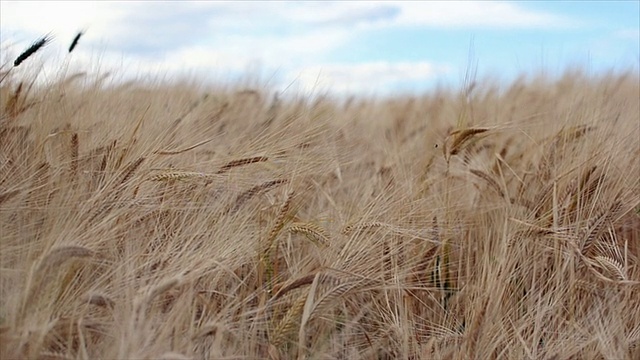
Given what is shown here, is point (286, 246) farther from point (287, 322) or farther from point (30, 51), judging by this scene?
point (30, 51)

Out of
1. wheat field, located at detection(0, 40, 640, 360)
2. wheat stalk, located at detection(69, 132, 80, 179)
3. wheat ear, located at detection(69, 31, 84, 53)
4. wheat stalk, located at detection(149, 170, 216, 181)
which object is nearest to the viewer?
wheat field, located at detection(0, 40, 640, 360)

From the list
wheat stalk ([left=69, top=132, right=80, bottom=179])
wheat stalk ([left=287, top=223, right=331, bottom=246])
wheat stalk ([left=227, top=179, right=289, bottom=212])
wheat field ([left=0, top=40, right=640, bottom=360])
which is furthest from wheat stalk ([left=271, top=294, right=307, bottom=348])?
wheat stalk ([left=69, top=132, right=80, bottom=179])

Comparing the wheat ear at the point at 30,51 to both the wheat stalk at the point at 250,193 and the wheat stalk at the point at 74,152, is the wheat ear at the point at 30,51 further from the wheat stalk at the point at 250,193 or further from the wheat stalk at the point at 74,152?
the wheat stalk at the point at 250,193

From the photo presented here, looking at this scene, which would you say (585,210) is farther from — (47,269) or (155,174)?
(47,269)

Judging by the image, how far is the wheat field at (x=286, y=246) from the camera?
5.70 ft

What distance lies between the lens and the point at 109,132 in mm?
2426

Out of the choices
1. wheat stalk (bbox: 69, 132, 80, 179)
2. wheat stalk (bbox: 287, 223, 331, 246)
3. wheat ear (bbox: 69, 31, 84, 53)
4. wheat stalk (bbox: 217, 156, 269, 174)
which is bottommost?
wheat stalk (bbox: 287, 223, 331, 246)

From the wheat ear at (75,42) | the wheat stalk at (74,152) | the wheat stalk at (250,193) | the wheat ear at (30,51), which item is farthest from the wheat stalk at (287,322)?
the wheat ear at (75,42)

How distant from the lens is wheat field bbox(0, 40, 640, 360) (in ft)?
5.70

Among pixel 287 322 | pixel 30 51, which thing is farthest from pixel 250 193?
pixel 30 51

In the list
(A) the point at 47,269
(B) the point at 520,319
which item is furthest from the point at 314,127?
(A) the point at 47,269

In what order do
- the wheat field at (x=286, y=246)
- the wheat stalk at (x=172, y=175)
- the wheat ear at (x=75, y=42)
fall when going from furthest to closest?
the wheat ear at (x=75, y=42), the wheat stalk at (x=172, y=175), the wheat field at (x=286, y=246)

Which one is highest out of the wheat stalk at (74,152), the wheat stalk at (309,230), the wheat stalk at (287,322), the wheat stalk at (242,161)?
the wheat stalk at (74,152)

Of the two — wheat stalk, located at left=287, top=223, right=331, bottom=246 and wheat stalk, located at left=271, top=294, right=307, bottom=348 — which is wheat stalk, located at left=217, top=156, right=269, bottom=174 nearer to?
wheat stalk, located at left=287, top=223, right=331, bottom=246
